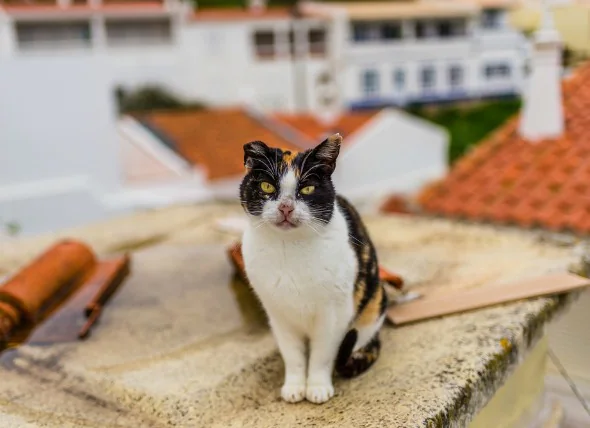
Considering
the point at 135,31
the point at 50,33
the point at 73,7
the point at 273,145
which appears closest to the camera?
the point at 273,145

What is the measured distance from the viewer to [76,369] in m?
2.08

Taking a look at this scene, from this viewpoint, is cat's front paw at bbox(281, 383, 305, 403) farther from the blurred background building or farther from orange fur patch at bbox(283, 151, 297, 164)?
the blurred background building

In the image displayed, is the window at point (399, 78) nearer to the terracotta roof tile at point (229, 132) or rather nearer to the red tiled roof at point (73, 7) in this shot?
the terracotta roof tile at point (229, 132)

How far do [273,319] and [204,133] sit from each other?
10061mm

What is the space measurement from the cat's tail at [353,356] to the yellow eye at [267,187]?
58 centimetres

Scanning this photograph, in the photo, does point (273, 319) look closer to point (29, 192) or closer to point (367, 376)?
point (367, 376)

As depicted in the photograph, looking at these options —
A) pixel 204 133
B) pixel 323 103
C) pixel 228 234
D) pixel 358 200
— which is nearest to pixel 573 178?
pixel 228 234

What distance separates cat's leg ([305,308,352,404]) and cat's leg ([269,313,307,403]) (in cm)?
3

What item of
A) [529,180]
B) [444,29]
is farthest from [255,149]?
[444,29]

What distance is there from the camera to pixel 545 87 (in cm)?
442

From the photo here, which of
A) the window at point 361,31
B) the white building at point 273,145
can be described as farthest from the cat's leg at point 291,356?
the window at point 361,31

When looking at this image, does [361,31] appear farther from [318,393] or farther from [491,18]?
[318,393]

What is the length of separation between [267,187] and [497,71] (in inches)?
850

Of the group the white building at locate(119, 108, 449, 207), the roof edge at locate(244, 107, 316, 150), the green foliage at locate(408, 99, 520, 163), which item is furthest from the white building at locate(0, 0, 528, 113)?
the white building at locate(119, 108, 449, 207)
